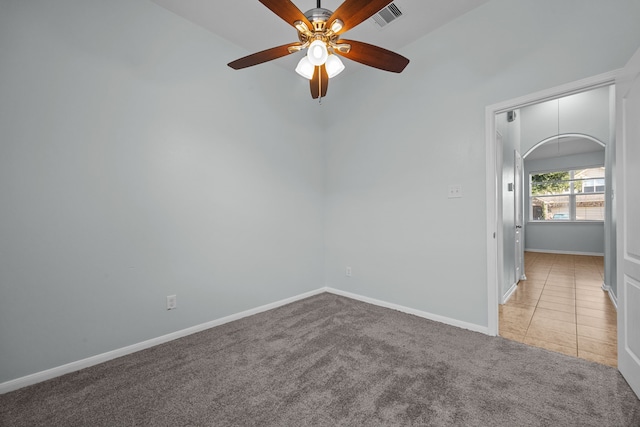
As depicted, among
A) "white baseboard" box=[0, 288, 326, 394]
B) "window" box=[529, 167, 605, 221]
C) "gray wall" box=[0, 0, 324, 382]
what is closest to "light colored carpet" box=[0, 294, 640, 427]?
"white baseboard" box=[0, 288, 326, 394]

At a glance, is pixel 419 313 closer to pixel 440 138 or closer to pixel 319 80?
pixel 440 138

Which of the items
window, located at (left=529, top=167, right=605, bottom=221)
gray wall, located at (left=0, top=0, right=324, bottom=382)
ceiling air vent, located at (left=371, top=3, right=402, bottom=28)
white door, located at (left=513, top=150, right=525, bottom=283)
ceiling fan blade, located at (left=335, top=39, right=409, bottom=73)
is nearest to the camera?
ceiling fan blade, located at (left=335, top=39, right=409, bottom=73)

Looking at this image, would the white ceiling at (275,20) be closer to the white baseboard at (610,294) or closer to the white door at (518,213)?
the white door at (518,213)

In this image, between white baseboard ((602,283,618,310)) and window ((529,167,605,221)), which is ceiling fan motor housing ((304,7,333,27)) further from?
window ((529,167,605,221))

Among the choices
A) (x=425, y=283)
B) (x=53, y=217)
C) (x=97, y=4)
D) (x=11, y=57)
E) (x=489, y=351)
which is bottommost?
(x=489, y=351)

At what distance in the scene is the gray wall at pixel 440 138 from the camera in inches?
74.8

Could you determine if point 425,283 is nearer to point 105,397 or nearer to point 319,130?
point 319,130

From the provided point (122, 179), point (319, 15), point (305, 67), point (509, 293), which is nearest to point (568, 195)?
point (509, 293)

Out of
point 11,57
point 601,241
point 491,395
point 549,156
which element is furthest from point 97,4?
point 601,241

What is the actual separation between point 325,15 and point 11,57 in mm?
1984

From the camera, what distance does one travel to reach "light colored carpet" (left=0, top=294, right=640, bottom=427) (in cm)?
137

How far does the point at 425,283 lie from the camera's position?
8.81ft

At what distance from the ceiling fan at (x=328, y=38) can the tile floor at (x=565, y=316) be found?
8.28 ft

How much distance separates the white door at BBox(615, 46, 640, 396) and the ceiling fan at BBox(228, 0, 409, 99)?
1.31 metres
